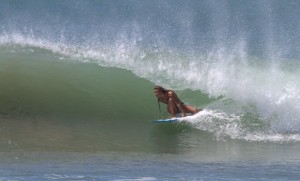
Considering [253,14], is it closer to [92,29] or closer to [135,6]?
[135,6]

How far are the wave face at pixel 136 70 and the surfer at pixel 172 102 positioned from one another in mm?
452

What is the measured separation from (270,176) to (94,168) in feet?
7.82

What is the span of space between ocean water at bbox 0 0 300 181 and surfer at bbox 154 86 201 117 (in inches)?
14.7

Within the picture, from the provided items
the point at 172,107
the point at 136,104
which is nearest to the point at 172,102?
the point at 172,107

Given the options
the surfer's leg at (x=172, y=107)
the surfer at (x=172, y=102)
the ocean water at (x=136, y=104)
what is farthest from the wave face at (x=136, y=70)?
the surfer's leg at (x=172, y=107)

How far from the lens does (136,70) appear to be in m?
17.4

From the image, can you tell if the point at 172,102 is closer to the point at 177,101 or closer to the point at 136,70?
the point at 177,101

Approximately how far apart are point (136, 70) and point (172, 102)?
3.25 metres

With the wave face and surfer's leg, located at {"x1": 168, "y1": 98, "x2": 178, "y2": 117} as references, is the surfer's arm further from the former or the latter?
the wave face

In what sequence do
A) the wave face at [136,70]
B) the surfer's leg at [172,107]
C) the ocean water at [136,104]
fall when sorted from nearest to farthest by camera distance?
the ocean water at [136,104] → the surfer's leg at [172,107] → the wave face at [136,70]

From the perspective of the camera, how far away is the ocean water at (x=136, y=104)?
1084 cm

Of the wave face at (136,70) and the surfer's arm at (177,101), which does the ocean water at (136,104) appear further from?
the surfer's arm at (177,101)

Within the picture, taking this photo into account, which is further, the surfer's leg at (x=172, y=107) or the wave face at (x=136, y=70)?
the wave face at (x=136, y=70)

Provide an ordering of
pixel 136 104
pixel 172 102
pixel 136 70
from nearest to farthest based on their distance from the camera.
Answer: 1. pixel 172 102
2. pixel 136 104
3. pixel 136 70
